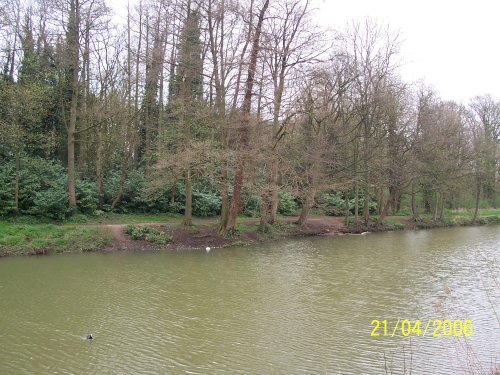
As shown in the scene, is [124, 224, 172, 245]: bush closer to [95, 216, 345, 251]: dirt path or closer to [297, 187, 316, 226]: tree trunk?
[95, 216, 345, 251]: dirt path

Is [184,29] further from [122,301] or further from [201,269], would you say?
[122,301]

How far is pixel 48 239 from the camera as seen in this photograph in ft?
55.5

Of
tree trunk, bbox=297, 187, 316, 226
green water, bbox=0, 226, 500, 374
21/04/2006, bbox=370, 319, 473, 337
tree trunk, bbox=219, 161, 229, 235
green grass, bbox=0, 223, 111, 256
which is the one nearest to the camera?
green water, bbox=0, 226, 500, 374

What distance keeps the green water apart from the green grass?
80cm

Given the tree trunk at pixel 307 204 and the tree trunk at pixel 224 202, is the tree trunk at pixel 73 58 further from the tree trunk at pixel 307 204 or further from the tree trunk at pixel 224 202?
the tree trunk at pixel 307 204

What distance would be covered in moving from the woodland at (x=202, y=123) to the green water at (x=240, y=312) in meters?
4.88

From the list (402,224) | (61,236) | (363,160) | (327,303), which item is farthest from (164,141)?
(402,224)

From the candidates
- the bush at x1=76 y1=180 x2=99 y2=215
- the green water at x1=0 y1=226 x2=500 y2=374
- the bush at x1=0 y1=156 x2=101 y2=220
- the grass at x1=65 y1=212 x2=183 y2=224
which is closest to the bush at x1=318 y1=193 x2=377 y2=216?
the grass at x1=65 y1=212 x2=183 y2=224

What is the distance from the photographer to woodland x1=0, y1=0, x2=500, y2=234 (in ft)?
63.3

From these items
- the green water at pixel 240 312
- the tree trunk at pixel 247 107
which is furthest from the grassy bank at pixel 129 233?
the tree trunk at pixel 247 107

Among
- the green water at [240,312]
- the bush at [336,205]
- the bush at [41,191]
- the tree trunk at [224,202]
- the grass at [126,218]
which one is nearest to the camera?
the green water at [240,312]

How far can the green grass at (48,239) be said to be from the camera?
635 inches

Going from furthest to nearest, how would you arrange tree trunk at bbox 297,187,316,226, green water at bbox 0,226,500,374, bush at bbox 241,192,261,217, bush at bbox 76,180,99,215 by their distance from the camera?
1. bush at bbox 241,192,261,217
2. tree trunk at bbox 297,187,316,226
3. bush at bbox 76,180,99,215
4. green water at bbox 0,226,500,374

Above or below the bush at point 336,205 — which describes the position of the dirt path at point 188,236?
below
